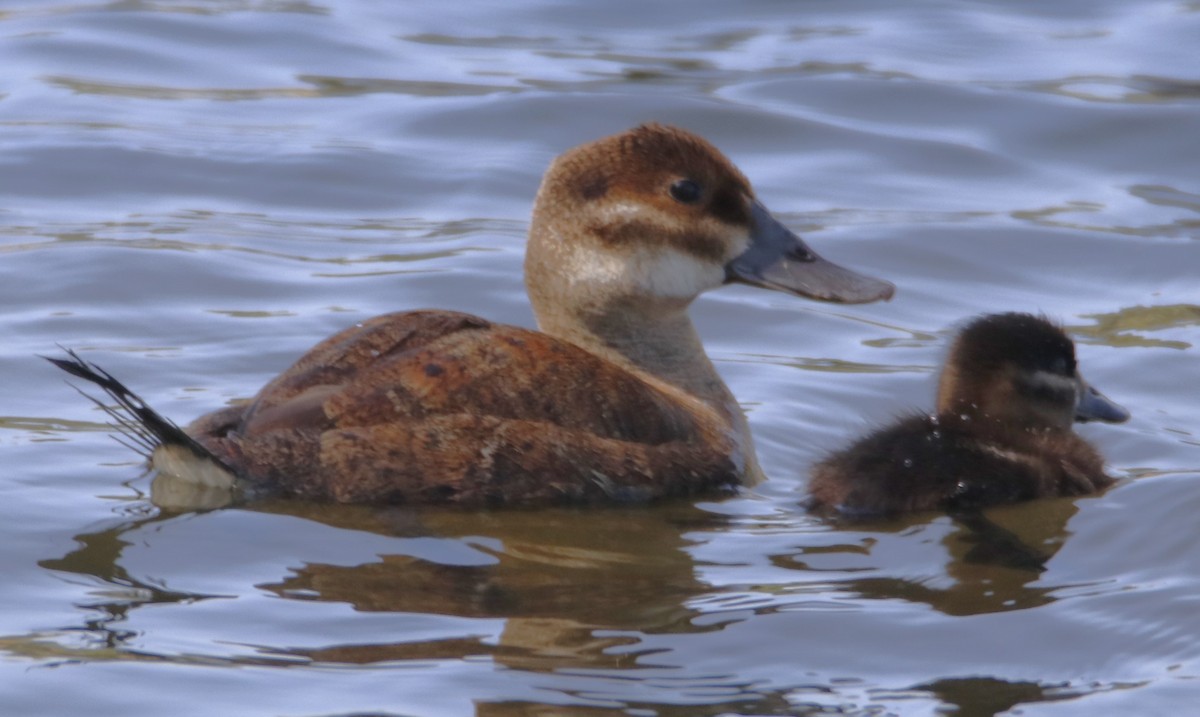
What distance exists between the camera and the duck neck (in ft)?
23.1

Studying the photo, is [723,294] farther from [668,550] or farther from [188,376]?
[668,550]

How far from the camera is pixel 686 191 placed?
688cm

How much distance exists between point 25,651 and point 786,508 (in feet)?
8.34

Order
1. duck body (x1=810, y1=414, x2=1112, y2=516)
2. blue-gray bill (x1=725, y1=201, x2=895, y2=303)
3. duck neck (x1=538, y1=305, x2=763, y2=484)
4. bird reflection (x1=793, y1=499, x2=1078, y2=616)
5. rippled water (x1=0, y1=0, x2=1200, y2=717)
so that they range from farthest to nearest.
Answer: blue-gray bill (x1=725, y1=201, x2=895, y2=303)
duck neck (x1=538, y1=305, x2=763, y2=484)
duck body (x1=810, y1=414, x2=1112, y2=516)
bird reflection (x1=793, y1=499, x2=1078, y2=616)
rippled water (x1=0, y1=0, x2=1200, y2=717)

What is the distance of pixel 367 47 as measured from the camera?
46.0 ft

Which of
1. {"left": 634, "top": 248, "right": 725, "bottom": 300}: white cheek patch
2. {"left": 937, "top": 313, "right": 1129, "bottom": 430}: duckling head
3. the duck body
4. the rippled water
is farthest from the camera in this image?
{"left": 634, "top": 248, "right": 725, "bottom": 300}: white cheek patch

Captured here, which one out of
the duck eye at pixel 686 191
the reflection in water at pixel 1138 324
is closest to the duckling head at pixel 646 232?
the duck eye at pixel 686 191

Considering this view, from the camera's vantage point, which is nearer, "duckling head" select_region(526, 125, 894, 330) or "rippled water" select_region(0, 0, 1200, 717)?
"rippled water" select_region(0, 0, 1200, 717)

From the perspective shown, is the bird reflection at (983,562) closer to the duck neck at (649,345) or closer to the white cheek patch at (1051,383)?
the white cheek patch at (1051,383)

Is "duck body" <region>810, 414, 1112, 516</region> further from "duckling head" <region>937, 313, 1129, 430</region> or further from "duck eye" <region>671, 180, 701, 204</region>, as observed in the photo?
"duck eye" <region>671, 180, 701, 204</region>

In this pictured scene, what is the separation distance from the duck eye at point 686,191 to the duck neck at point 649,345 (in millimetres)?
412

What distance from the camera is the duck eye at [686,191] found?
270 inches

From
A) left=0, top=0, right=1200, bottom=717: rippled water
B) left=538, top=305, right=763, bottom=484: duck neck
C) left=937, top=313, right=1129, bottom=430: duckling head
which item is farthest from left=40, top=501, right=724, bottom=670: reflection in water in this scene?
left=937, top=313, right=1129, bottom=430: duckling head

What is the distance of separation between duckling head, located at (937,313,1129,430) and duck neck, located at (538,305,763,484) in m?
0.76
